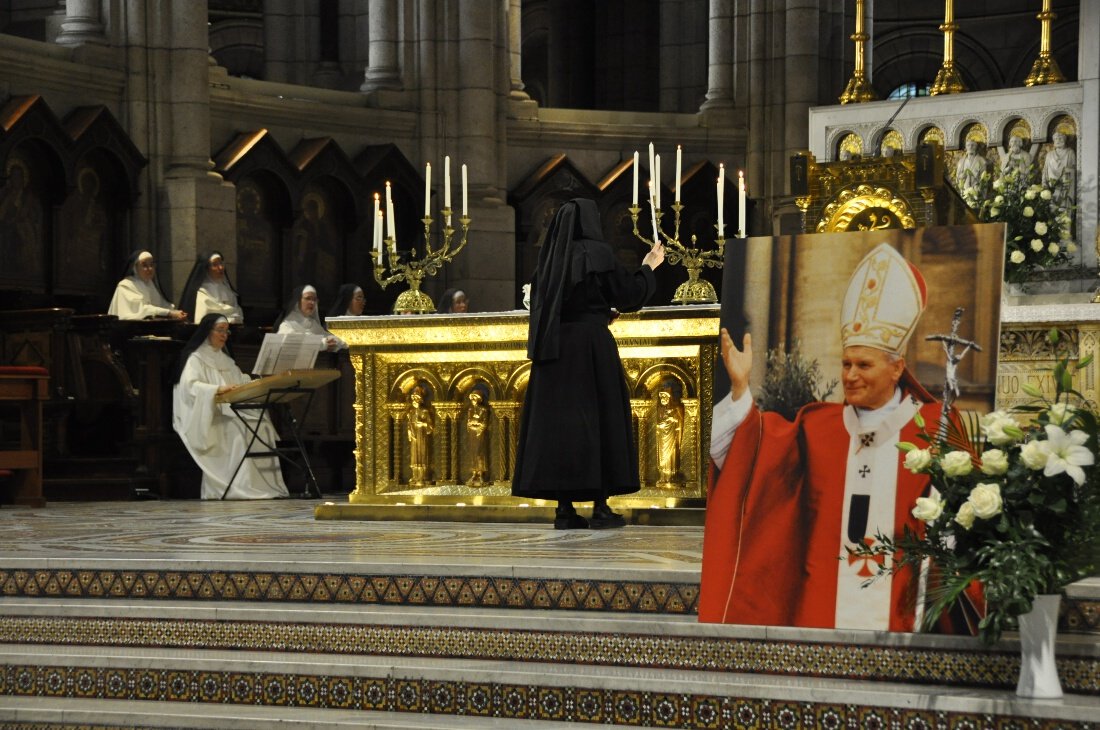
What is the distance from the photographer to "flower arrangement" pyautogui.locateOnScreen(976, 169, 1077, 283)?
9.46m

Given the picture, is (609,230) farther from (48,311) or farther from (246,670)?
(246,670)

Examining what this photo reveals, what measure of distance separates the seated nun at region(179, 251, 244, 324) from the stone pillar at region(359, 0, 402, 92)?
4006mm

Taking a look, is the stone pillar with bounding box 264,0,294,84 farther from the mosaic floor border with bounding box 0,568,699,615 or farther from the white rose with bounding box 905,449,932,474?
the white rose with bounding box 905,449,932,474

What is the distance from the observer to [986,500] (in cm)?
503

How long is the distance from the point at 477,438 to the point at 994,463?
4.89 m

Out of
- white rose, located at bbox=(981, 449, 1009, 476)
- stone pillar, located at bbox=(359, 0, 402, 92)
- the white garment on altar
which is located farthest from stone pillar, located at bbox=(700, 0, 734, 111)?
white rose, located at bbox=(981, 449, 1009, 476)

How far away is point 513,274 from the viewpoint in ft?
61.8

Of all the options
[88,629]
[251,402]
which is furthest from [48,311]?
[88,629]

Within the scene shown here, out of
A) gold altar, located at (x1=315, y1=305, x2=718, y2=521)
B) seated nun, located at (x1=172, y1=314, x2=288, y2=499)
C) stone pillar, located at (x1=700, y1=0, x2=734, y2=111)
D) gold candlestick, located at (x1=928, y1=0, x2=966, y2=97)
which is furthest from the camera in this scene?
stone pillar, located at (x1=700, y1=0, x2=734, y2=111)

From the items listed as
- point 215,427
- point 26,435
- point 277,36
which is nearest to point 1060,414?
point 26,435

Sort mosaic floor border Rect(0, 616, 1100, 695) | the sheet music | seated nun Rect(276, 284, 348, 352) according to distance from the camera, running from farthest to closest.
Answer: seated nun Rect(276, 284, 348, 352), the sheet music, mosaic floor border Rect(0, 616, 1100, 695)

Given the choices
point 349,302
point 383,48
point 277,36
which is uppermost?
point 277,36

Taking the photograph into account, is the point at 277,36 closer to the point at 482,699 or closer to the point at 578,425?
the point at 578,425

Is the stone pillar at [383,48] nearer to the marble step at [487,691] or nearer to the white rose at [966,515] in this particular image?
the marble step at [487,691]
